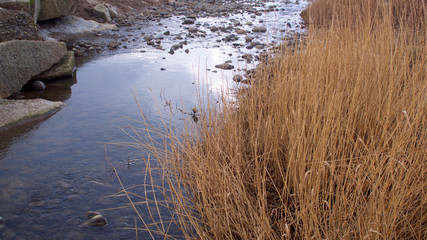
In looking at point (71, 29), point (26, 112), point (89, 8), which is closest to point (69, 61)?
point (26, 112)

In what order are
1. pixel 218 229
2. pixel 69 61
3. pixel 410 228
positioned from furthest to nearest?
pixel 69 61
pixel 218 229
pixel 410 228

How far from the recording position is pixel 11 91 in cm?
403

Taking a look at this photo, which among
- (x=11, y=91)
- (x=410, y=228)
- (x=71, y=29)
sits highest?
(x=71, y=29)

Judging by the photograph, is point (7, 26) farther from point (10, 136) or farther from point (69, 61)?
point (10, 136)

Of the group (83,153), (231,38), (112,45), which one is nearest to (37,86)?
(83,153)

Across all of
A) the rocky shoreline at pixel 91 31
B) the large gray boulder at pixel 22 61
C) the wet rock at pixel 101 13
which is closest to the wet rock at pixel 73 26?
the rocky shoreline at pixel 91 31

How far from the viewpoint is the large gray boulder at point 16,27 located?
4395mm

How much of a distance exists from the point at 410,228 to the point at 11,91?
4.13 meters

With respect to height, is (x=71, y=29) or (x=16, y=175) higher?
(x=71, y=29)

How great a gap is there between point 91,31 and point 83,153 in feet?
16.7

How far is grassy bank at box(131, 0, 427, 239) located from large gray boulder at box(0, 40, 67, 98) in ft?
8.49

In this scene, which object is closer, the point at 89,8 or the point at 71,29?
the point at 71,29

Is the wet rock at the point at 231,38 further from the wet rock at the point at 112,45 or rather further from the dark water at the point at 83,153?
the wet rock at the point at 112,45

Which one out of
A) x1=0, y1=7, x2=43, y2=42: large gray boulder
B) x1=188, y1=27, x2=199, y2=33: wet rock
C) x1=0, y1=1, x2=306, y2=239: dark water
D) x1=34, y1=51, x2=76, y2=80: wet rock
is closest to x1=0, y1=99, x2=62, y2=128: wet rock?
x1=0, y1=1, x2=306, y2=239: dark water
